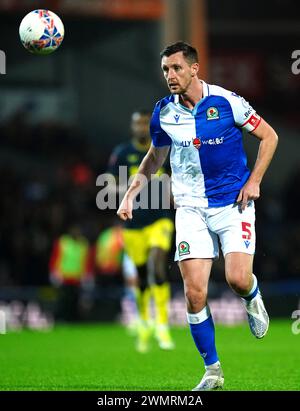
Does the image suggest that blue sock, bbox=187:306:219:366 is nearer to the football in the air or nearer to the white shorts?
the white shorts

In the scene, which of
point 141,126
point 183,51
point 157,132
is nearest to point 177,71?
point 183,51

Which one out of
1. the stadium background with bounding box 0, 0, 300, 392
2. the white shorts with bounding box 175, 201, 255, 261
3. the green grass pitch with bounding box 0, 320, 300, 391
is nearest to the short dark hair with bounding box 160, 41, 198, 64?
the white shorts with bounding box 175, 201, 255, 261

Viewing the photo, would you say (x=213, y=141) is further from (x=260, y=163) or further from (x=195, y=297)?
(x=195, y=297)

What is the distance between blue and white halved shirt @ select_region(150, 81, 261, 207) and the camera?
23.8 ft

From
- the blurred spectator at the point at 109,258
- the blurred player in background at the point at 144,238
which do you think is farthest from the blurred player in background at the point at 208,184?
the blurred spectator at the point at 109,258

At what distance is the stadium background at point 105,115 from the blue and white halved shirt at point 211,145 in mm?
10977

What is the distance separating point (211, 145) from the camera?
7.25 m

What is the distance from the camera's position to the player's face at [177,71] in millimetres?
7121

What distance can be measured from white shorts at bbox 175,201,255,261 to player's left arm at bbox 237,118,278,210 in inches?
4.2

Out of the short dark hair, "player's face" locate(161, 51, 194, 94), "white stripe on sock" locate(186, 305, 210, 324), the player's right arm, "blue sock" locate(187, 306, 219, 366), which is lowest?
"blue sock" locate(187, 306, 219, 366)

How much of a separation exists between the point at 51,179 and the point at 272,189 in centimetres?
486

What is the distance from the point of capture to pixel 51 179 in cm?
2320

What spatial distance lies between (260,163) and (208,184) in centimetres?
38

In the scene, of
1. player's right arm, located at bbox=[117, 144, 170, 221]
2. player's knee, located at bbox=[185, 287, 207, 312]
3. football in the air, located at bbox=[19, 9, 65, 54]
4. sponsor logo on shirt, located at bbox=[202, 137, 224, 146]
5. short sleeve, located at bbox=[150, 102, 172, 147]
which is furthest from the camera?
football in the air, located at bbox=[19, 9, 65, 54]
